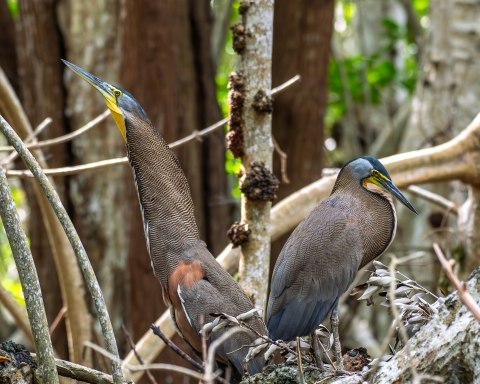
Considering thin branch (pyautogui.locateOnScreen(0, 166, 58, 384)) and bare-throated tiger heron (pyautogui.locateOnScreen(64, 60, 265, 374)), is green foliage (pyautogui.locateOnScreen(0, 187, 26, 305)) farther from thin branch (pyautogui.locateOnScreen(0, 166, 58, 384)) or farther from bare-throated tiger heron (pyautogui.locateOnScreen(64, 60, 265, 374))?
thin branch (pyautogui.locateOnScreen(0, 166, 58, 384))

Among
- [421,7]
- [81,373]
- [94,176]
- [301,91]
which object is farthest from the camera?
[421,7]

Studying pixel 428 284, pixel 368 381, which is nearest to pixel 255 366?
pixel 368 381

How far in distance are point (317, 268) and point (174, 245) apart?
66cm

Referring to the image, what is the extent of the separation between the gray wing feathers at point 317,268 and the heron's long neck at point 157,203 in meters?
0.49

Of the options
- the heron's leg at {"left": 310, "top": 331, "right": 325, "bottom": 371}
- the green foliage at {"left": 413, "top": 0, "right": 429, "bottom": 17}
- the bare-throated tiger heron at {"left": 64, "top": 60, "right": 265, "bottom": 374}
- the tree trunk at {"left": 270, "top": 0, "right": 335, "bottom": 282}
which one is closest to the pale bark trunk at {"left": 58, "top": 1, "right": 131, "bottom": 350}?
the tree trunk at {"left": 270, "top": 0, "right": 335, "bottom": 282}

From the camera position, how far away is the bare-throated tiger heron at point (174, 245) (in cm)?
319

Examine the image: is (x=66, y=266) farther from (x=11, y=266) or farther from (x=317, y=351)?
(x=11, y=266)

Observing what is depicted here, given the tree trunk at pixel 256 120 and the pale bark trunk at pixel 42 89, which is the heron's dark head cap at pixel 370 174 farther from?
the pale bark trunk at pixel 42 89

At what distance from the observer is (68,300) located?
4426mm

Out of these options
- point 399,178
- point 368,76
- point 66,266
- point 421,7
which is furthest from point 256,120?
point 421,7

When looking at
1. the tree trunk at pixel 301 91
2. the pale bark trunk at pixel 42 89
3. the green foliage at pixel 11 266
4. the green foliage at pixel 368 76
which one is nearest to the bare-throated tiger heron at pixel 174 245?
the tree trunk at pixel 301 91

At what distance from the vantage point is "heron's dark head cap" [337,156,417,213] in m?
3.30

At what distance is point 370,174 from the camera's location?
3312mm

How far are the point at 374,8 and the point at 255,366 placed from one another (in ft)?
25.8
